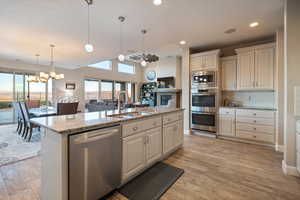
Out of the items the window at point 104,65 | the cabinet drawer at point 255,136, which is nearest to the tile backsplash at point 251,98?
the cabinet drawer at point 255,136

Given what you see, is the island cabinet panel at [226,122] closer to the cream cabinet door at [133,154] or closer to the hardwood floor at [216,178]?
the hardwood floor at [216,178]

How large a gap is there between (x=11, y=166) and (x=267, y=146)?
17.5 ft

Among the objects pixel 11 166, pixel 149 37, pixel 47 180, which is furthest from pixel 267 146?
pixel 11 166

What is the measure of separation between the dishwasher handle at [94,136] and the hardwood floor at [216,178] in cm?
80

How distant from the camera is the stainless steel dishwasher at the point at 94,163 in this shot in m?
1.30

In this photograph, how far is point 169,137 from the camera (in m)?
2.76

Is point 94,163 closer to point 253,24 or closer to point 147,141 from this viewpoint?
point 147,141

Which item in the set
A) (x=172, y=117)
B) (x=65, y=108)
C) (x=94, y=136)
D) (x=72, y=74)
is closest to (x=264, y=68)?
(x=172, y=117)

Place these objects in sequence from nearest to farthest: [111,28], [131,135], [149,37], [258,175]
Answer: [131,135] < [258,175] < [111,28] < [149,37]

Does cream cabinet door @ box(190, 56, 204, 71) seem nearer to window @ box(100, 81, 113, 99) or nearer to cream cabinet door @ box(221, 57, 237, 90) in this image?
cream cabinet door @ box(221, 57, 237, 90)

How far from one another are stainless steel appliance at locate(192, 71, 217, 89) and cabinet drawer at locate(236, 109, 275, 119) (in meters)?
0.97

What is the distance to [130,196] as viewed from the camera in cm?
171

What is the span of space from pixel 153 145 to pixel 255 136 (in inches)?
114

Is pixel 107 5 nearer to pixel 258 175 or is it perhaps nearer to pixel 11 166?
pixel 11 166
